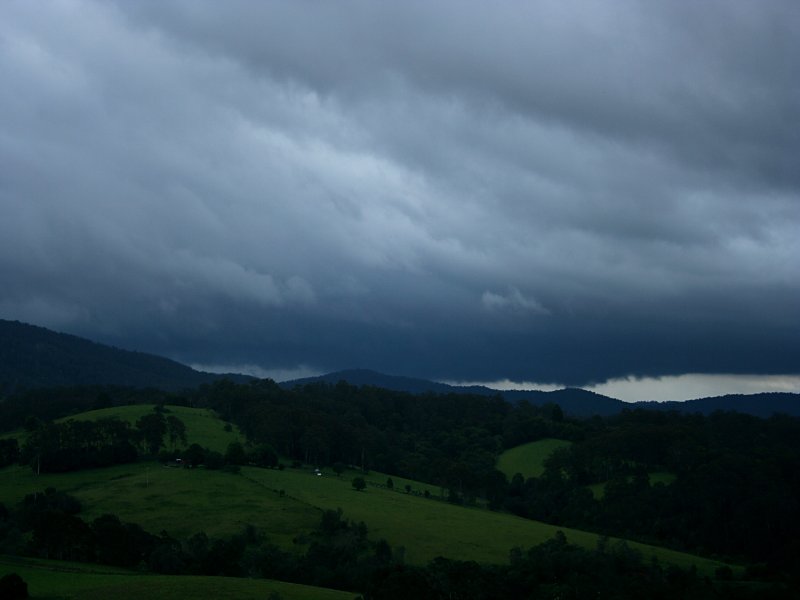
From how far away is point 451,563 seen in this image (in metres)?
73.6

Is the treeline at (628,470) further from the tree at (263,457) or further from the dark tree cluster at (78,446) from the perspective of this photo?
the dark tree cluster at (78,446)

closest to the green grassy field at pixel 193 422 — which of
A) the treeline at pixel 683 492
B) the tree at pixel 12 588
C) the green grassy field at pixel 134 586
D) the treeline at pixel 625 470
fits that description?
the treeline at pixel 625 470

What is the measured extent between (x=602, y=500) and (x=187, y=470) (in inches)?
2819

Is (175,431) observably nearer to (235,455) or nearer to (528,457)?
(235,455)

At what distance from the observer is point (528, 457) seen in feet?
584

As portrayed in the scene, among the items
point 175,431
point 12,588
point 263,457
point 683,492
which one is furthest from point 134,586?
point 683,492

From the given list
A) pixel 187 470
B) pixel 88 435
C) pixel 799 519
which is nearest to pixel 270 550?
pixel 187 470

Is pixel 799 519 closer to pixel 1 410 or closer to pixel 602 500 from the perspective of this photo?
pixel 602 500

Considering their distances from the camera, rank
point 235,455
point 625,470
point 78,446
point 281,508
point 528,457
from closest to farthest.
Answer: point 281,508, point 235,455, point 78,446, point 625,470, point 528,457

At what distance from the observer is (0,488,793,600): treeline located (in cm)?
6825

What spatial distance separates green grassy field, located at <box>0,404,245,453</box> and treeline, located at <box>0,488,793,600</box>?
54.9 meters

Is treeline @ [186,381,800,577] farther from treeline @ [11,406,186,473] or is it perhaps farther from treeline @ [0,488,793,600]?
treeline @ [0,488,793,600]

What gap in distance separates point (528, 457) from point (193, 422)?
7387 centimetres

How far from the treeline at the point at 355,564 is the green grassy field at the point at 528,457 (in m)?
80.7
